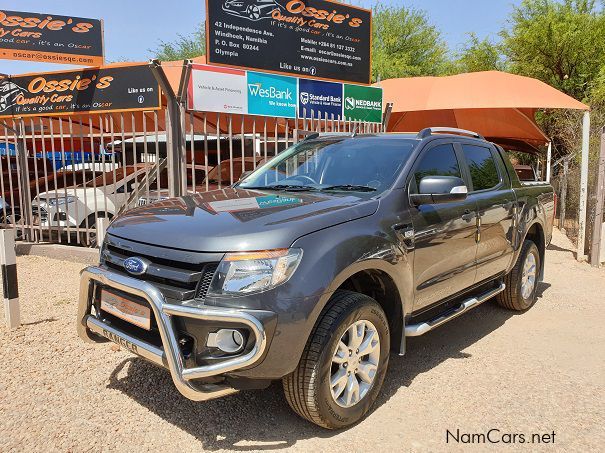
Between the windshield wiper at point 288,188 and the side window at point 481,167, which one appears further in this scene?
the side window at point 481,167

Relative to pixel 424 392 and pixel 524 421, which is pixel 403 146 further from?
pixel 524 421

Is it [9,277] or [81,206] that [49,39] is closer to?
[81,206]

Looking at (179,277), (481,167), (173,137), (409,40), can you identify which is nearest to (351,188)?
(179,277)

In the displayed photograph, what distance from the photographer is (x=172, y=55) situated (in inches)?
1362

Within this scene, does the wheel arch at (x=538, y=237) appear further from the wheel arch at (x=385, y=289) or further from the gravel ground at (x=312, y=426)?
the wheel arch at (x=385, y=289)

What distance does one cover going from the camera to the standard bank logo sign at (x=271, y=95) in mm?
7465

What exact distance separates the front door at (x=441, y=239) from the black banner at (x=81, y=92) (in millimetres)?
4436

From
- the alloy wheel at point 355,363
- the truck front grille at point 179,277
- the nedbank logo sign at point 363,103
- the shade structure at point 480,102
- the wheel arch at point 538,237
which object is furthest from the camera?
the shade structure at point 480,102

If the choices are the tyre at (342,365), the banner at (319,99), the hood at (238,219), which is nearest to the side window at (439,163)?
the hood at (238,219)

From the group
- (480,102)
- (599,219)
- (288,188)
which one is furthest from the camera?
(480,102)

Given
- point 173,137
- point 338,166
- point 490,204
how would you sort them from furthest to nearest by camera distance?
point 173,137 → point 490,204 → point 338,166

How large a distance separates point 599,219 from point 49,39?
9.11 meters

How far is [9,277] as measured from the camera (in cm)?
454

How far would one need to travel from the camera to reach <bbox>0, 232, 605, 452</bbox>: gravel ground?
299 cm
